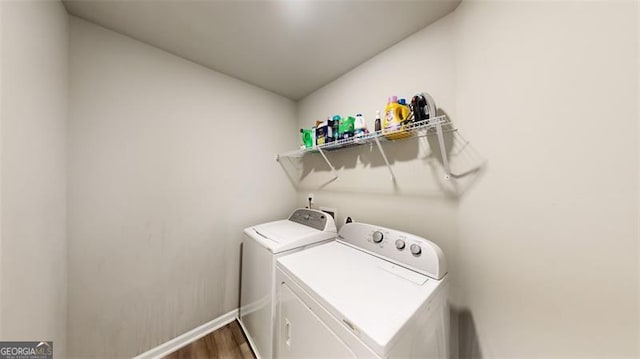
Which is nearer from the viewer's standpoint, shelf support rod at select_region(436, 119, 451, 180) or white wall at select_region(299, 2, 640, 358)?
white wall at select_region(299, 2, 640, 358)

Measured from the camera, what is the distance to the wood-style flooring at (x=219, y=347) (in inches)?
56.9

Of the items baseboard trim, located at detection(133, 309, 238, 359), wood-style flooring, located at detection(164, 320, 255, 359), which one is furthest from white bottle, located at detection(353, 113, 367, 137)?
baseboard trim, located at detection(133, 309, 238, 359)

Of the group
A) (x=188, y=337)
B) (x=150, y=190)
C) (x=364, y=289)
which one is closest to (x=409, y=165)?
(x=364, y=289)

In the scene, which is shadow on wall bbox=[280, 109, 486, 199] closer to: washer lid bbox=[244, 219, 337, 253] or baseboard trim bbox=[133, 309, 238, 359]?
washer lid bbox=[244, 219, 337, 253]

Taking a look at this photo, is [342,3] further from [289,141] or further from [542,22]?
[289,141]

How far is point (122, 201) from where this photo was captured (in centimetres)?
131

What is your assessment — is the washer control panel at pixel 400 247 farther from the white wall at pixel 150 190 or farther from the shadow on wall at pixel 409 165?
the white wall at pixel 150 190

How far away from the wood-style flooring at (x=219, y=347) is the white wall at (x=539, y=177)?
160 cm

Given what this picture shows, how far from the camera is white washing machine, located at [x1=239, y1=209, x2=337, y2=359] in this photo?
4.00 ft

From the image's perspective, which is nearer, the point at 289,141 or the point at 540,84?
the point at 540,84

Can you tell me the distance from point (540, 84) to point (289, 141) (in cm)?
199

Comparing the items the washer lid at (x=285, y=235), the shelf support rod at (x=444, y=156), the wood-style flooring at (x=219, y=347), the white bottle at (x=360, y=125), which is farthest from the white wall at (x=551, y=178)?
the wood-style flooring at (x=219, y=347)

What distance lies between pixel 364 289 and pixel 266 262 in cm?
73

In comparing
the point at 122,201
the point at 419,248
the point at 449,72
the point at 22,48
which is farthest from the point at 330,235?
the point at 22,48
